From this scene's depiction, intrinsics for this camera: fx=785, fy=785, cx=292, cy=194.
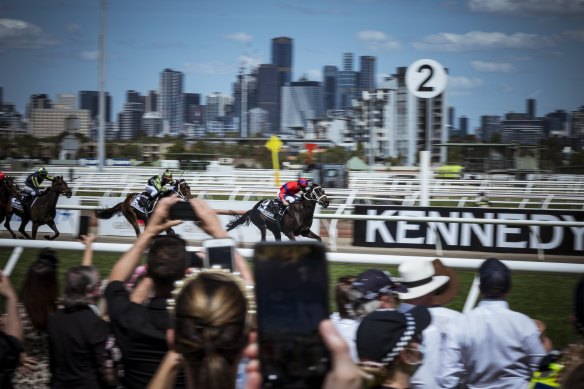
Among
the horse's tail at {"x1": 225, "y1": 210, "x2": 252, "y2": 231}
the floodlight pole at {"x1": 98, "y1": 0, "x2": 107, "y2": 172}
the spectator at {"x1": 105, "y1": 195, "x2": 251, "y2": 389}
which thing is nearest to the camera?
the spectator at {"x1": 105, "y1": 195, "x2": 251, "y2": 389}

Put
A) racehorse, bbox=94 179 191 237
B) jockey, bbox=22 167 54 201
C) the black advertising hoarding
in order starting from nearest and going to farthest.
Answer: the black advertising hoarding
racehorse, bbox=94 179 191 237
jockey, bbox=22 167 54 201

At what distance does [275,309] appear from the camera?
1.44 meters

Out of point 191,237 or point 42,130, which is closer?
point 191,237

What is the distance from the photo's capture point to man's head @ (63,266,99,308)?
270 centimetres

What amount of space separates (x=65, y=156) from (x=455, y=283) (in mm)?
43566

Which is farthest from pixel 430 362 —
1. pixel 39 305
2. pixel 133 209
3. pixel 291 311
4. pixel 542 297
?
pixel 133 209

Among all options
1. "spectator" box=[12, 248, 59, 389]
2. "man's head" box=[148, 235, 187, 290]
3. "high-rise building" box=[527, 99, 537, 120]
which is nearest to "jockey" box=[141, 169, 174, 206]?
"spectator" box=[12, 248, 59, 389]

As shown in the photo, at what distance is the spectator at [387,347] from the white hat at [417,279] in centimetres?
94

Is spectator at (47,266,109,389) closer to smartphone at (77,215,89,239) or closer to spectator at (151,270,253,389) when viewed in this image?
spectator at (151,270,253,389)

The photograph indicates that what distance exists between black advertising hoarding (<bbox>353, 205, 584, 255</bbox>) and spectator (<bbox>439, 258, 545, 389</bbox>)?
708 centimetres

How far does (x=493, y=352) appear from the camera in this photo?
8.93ft

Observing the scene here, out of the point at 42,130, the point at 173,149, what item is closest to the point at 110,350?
the point at 173,149

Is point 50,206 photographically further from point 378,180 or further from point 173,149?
point 173,149

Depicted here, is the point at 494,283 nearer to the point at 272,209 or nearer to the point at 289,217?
the point at 289,217
